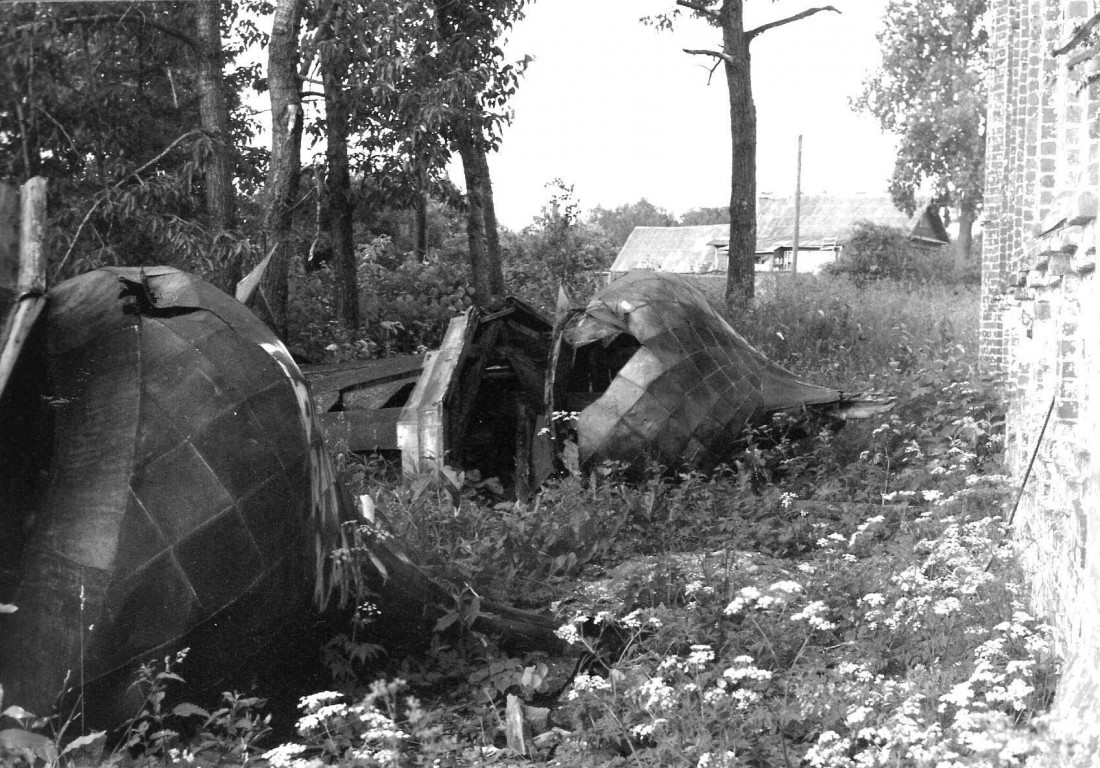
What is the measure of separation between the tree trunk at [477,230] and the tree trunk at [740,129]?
12.9 feet

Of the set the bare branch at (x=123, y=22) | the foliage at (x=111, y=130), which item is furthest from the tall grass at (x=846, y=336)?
the bare branch at (x=123, y=22)

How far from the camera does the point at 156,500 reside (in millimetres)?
4090

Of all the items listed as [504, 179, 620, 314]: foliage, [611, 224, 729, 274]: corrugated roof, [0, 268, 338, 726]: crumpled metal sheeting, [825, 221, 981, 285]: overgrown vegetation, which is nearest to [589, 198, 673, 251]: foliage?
[611, 224, 729, 274]: corrugated roof

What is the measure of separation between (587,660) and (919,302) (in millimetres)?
19185

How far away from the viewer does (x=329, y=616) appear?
4.68 m

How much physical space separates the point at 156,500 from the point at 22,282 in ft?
2.98

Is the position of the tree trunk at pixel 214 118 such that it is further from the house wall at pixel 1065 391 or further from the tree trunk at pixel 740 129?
the house wall at pixel 1065 391

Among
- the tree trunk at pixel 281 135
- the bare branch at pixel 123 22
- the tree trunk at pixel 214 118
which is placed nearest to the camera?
the bare branch at pixel 123 22

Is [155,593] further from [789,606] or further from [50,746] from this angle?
[789,606]

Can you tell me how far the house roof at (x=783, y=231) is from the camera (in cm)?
5081

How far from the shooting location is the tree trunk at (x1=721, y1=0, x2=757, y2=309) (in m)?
18.0

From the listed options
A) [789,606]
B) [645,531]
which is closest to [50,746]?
[789,606]

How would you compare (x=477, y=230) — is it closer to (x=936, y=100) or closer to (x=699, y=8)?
(x=699, y=8)

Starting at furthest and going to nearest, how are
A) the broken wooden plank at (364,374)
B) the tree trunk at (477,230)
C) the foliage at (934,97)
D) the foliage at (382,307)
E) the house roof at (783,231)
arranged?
1. the house roof at (783,231)
2. the foliage at (934,97)
3. the tree trunk at (477,230)
4. the foliage at (382,307)
5. the broken wooden plank at (364,374)
